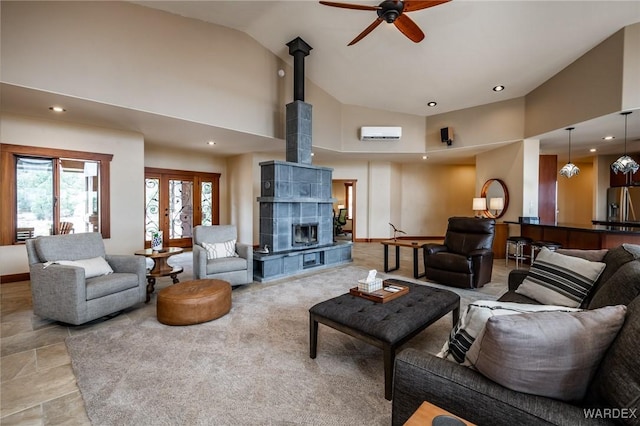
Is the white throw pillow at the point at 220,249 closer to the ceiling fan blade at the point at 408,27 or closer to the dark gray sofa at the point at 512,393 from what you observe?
the dark gray sofa at the point at 512,393

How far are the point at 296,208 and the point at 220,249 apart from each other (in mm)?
1603

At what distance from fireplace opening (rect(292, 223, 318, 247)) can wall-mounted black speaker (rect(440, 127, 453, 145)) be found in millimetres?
3996

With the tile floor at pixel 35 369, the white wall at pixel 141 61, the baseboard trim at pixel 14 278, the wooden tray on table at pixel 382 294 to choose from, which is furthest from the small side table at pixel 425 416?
the baseboard trim at pixel 14 278

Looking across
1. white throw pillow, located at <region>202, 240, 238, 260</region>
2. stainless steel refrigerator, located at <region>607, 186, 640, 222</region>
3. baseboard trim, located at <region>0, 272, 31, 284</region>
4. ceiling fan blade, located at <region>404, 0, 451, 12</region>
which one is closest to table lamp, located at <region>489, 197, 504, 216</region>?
stainless steel refrigerator, located at <region>607, 186, 640, 222</region>

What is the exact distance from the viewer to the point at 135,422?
1.65m

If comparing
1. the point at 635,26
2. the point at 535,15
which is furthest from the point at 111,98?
the point at 635,26

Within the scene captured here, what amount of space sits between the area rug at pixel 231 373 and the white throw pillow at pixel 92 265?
0.60 m

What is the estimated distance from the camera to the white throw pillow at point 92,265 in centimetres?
302

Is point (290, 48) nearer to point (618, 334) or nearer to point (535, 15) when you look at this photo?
point (535, 15)

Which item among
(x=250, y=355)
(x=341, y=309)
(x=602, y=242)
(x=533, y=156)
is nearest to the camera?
(x=341, y=309)

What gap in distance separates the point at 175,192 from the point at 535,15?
7.93m

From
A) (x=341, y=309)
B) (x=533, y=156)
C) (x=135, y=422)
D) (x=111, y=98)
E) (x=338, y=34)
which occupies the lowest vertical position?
(x=135, y=422)

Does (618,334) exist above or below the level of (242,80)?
below

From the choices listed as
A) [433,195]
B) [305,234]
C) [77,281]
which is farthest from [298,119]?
[433,195]
